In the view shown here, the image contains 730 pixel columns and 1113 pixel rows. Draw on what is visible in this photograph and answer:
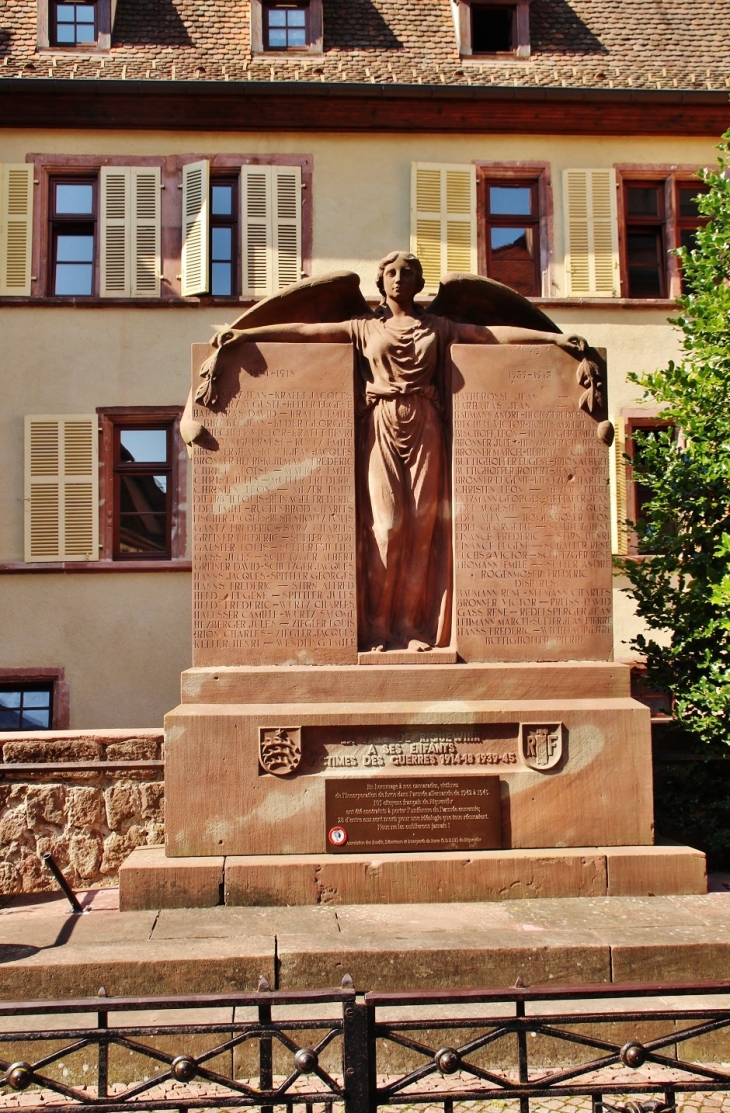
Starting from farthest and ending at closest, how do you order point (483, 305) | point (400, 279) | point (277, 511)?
point (483, 305) < point (400, 279) < point (277, 511)

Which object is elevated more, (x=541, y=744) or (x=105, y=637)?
(x=105, y=637)

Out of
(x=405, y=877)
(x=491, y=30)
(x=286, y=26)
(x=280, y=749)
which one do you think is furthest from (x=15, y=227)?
(x=405, y=877)

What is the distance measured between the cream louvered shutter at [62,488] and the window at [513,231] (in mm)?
6002

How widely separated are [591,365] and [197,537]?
247 centimetres

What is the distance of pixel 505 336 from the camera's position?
631 centimetres

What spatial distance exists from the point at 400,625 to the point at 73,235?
1082cm

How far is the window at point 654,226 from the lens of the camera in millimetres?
15031

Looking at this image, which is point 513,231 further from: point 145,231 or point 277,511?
point 277,511

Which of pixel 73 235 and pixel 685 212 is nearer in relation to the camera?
pixel 73 235

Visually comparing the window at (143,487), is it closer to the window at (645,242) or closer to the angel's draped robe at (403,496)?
the window at (645,242)

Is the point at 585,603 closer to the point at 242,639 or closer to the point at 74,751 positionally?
the point at 242,639

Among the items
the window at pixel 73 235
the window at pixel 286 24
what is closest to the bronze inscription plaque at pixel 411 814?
the window at pixel 73 235

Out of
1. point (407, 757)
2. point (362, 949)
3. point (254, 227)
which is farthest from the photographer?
point (254, 227)

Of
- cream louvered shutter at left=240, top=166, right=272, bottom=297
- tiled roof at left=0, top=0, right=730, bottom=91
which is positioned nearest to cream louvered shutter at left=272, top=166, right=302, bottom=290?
cream louvered shutter at left=240, top=166, right=272, bottom=297
